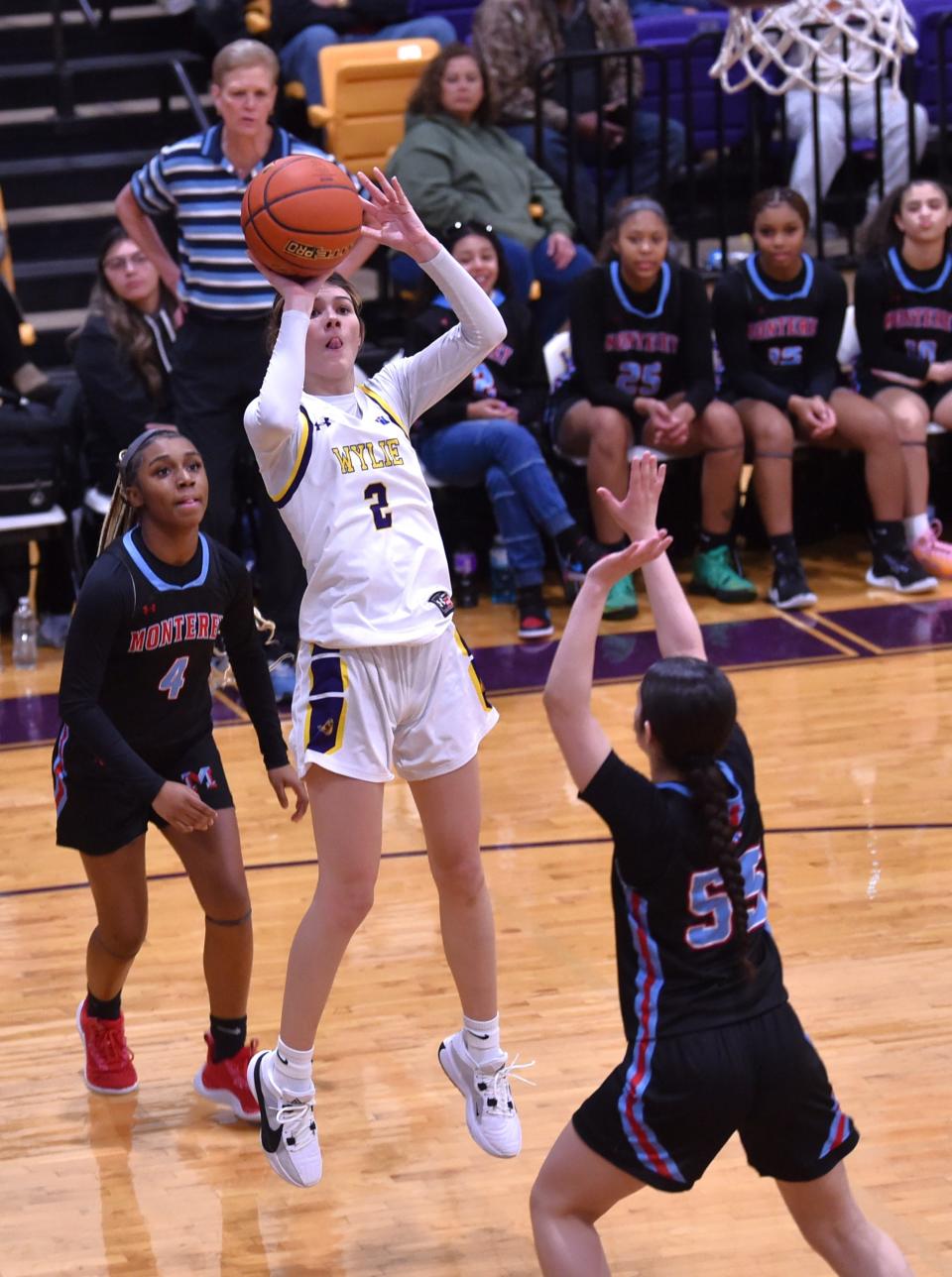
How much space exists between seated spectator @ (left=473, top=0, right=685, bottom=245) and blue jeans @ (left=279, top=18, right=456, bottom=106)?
39cm

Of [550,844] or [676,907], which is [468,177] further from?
[676,907]

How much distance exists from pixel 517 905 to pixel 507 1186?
1414 mm

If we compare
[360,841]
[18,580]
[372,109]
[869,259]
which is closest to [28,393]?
[18,580]

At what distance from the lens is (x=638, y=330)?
7.99 m

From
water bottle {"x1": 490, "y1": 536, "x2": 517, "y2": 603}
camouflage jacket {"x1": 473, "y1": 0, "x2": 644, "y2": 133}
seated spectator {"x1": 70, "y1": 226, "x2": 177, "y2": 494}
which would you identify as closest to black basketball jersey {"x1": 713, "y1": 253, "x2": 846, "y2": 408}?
water bottle {"x1": 490, "y1": 536, "x2": 517, "y2": 603}

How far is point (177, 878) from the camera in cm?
553

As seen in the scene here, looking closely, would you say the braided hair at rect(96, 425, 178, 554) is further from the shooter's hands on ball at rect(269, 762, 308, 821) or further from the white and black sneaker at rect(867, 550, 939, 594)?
the white and black sneaker at rect(867, 550, 939, 594)

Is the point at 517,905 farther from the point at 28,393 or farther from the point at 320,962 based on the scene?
the point at 28,393

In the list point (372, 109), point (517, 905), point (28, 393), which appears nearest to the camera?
point (517, 905)

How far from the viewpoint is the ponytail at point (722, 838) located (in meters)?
2.89

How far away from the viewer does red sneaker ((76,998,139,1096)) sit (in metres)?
4.26

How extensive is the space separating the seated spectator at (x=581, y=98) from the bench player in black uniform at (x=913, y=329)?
1628 millimetres

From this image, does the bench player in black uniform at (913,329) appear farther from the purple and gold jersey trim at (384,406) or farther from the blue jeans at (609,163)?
the purple and gold jersey trim at (384,406)

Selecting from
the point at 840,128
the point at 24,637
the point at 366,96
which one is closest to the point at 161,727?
the point at 24,637
